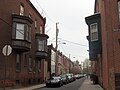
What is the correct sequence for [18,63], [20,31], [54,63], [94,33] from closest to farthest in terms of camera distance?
[94,33] < [20,31] < [18,63] < [54,63]

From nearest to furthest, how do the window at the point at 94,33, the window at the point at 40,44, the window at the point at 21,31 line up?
the window at the point at 94,33 < the window at the point at 21,31 < the window at the point at 40,44

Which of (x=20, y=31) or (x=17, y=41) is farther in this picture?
(x=20, y=31)

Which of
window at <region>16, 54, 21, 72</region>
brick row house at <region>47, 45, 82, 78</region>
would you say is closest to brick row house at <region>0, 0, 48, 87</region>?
window at <region>16, 54, 21, 72</region>

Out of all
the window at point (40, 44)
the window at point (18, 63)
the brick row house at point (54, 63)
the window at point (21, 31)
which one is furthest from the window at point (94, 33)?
the brick row house at point (54, 63)

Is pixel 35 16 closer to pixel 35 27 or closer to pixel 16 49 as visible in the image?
pixel 35 27

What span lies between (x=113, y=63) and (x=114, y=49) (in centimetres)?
103

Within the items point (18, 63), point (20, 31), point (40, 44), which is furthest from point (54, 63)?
point (20, 31)

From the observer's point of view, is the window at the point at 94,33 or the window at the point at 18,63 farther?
the window at the point at 18,63

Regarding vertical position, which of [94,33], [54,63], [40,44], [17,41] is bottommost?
[54,63]

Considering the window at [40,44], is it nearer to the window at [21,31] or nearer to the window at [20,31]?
the window at [21,31]

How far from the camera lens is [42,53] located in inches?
1604

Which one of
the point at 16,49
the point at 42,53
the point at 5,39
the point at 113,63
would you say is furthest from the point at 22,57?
the point at 113,63

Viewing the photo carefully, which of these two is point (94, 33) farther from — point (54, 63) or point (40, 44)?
point (54, 63)

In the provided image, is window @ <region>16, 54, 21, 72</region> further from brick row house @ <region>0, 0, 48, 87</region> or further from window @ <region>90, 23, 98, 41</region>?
window @ <region>90, 23, 98, 41</region>
